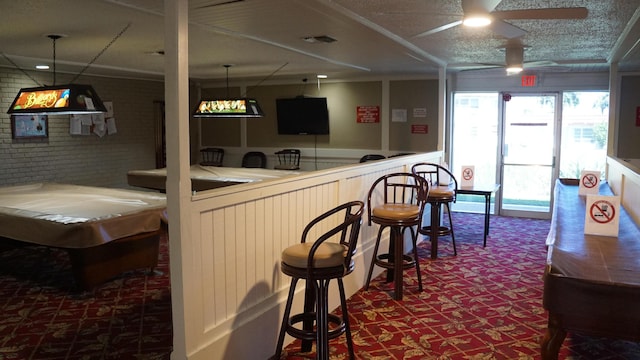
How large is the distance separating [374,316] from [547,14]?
2.36m

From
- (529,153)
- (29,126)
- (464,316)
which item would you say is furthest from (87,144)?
(529,153)

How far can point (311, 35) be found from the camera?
15.5 ft

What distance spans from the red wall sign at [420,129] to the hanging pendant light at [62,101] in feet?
16.4

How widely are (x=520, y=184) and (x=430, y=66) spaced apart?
2.56m

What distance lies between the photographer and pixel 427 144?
8.25 m

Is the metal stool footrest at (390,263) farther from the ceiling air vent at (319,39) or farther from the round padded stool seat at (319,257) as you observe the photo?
the ceiling air vent at (319,39)

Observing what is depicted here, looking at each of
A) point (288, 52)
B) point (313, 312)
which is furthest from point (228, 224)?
point (288, 52)

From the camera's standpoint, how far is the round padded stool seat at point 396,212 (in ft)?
12.9

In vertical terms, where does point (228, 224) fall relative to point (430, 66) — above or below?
below

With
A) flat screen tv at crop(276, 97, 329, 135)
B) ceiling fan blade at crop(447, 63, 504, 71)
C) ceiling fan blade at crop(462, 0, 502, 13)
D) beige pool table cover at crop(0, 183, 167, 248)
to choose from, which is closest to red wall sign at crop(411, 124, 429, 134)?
ceiling fan blade at crop(447, 63, 504, 71)

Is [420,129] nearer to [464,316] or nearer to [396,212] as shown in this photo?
[396,212]

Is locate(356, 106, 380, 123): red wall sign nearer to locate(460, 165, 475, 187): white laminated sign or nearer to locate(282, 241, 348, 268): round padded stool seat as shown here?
locate(460, 165, 475, 187): white laminated sign

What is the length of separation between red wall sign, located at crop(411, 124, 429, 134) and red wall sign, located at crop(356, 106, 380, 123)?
65 cm

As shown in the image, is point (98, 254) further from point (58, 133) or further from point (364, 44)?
point (58, 133)
